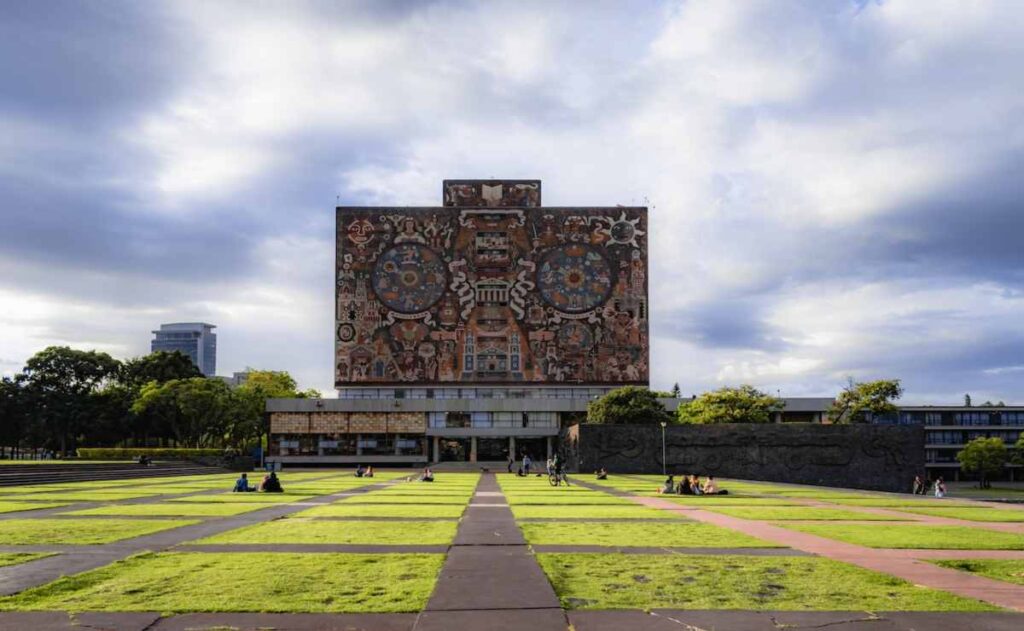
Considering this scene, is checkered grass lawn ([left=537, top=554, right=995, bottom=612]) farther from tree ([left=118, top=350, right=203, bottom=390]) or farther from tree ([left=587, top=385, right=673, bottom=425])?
tree ([left=118, top=350, right=203, bottom=390])

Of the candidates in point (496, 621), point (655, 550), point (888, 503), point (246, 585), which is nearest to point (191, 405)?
point (888, 503)

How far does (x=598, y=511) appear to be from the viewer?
26.3 meters

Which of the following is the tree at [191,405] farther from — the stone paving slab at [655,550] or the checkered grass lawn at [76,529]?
the stone paving slab at [655,550]

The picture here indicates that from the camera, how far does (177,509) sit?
26266 mm

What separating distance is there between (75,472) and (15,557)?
1489 inches

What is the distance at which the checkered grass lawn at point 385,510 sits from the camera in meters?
24.6

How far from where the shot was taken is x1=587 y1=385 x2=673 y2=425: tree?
73.5 metres

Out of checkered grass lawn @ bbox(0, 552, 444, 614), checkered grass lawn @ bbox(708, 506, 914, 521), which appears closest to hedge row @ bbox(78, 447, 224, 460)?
checkered grass lawn @ bbox(708, 506, 914, 521)

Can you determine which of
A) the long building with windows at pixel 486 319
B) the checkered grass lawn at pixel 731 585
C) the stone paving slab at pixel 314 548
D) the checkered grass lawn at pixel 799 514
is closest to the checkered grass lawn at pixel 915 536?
the checkered grass lawn at pixel 799 514

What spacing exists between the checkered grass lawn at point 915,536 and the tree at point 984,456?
3663 inches

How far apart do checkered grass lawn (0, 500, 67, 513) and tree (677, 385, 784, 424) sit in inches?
2469

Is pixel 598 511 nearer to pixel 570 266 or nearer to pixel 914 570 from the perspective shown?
pixel 914 570

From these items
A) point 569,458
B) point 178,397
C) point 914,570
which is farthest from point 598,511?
point 178,397

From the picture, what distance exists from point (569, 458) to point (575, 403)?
84.4 feet
